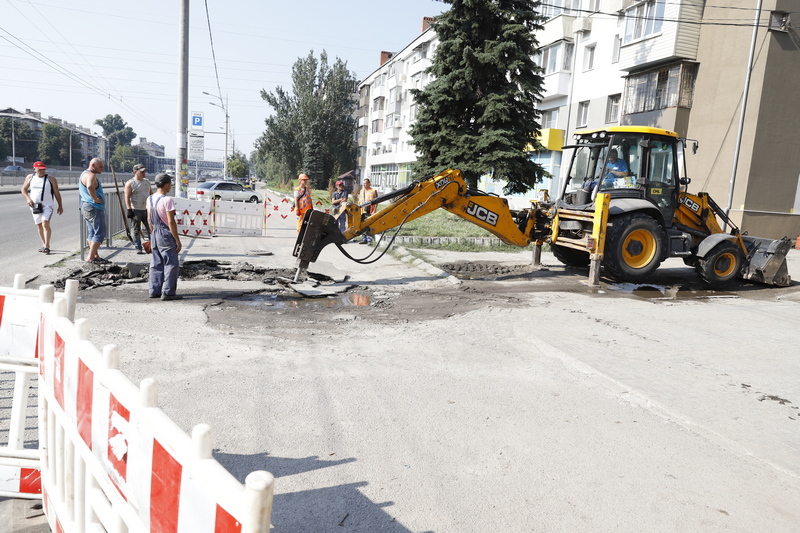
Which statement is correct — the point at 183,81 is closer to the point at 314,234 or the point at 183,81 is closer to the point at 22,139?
the point at 314,234

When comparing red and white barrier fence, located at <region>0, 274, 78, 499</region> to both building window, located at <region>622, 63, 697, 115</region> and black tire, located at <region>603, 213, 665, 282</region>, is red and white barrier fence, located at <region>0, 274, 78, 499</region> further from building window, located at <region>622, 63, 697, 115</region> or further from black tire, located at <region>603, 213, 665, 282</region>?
building window, located at <region>622, 63, 697, 115</region>

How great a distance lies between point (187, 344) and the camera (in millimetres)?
6238

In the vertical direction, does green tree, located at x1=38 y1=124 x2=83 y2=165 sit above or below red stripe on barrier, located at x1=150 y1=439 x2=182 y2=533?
above

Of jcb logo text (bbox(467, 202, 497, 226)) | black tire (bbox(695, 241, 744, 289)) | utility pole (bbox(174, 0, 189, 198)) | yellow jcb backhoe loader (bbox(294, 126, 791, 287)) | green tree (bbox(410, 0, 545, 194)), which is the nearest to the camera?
yellow jcb backhoe loader (bbox(294, 126, 791, 287))

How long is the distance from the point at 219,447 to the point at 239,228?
14206 millimetres

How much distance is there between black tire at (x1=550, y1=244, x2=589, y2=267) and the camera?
13.3m

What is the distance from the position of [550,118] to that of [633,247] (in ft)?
78.8

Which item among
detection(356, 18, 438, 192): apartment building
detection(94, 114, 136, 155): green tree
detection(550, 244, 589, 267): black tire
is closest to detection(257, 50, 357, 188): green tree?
detection(356, 18, 438, 192): apartment building

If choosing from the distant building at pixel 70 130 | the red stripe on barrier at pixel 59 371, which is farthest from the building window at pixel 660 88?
the distant building at pixel 70 130

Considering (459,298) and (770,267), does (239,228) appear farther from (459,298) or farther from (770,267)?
(770,267)

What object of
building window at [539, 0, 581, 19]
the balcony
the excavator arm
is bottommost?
the excavator arm

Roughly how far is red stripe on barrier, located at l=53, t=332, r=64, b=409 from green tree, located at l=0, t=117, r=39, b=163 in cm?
9978

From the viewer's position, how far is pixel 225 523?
59.4 inches

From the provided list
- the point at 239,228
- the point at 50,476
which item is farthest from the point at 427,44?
the point at 50,476
